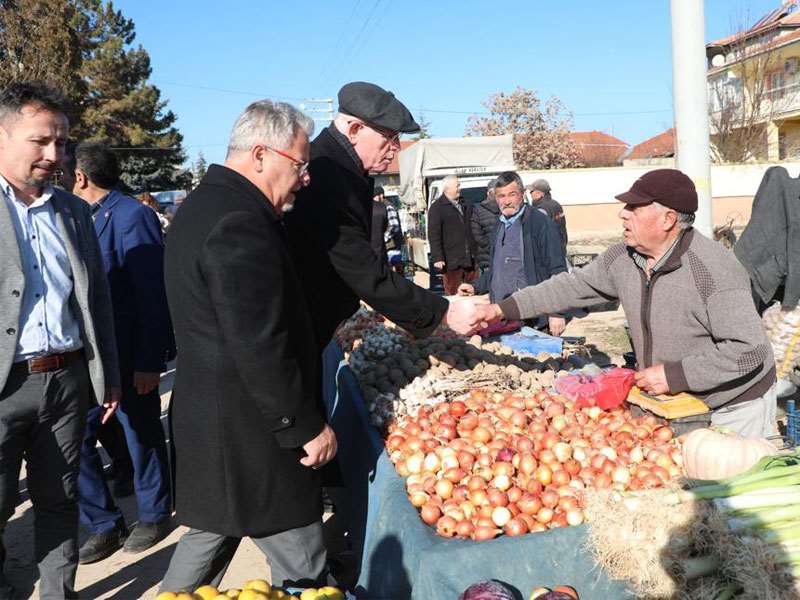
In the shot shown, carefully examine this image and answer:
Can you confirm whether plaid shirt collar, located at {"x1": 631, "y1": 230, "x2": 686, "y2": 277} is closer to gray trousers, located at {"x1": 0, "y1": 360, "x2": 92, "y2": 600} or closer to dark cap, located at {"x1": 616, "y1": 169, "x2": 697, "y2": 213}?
dark cap, located at {"x1": 616, "y1": 169, "x2": 697, "y2": 213}

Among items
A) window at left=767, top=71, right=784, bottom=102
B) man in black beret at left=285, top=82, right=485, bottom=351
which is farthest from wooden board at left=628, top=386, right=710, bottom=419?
window at left=767, top=71, right=784, bottom=102

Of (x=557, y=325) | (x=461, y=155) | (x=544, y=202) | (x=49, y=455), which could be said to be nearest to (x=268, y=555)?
(x=49, y=455)

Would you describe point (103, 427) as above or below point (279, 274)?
below

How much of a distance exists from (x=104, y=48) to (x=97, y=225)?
40690 mm

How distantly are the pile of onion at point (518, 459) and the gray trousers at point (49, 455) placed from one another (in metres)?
1.39

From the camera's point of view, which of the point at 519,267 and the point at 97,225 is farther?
the point at 519,267

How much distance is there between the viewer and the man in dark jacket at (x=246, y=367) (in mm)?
2197

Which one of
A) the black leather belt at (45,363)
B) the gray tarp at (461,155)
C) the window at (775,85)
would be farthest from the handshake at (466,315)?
the window at (775,85)

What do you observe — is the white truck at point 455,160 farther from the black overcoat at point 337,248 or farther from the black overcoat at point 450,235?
the black overcoat at point 337,248

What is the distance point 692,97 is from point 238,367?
4.24m

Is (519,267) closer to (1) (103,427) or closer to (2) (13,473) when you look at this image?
(1) (103,427)

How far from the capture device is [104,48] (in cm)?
3916

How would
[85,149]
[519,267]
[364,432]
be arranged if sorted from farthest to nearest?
[519,267] < [85,149] < [364,432]

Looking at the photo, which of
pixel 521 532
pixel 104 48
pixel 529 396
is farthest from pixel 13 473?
pixel 104 48
